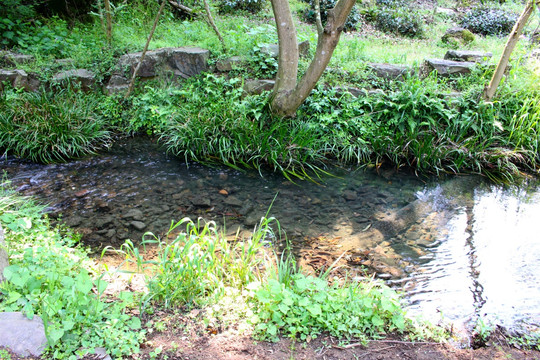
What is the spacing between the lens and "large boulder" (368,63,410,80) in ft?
21.4

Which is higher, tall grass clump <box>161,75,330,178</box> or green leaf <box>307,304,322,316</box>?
tall grass clump <box>161,75,330,178</box>

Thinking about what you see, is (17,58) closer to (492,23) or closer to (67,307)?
(67,307)

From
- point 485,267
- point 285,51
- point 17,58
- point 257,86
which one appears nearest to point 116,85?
point 17,58

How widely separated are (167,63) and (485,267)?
6.11 metres

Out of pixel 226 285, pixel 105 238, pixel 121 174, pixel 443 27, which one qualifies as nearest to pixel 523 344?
pixel 226 285

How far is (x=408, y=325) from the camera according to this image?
2434 millimetres

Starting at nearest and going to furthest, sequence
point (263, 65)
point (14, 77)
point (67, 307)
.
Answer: point (67, 307) → point (14, 77) → point (263, 65)

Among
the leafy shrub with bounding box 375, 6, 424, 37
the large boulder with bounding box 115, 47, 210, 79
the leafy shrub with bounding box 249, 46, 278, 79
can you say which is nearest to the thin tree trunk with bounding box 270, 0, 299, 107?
the leafy shrub with bounding box 249, 46, 278, 79

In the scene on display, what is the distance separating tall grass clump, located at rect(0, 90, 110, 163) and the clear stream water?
25 cm

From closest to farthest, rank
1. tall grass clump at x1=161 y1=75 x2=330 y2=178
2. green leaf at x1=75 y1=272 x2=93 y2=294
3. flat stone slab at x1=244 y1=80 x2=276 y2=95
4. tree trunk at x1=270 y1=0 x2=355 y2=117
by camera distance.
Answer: green leaf at x1=75 y1=272 x2=93 y2=294
tree trunk at x1=270 y1=0 x2=355 y2=117
tall grass clump at x1=161 y1=75 x2=330 y2=178
flat stone slab at x1=244 y1=80 x2=276 y2=95

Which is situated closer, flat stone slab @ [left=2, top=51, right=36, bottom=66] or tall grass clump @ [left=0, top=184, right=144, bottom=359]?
tall grass clump @ [left=0, top=184, right=144, bottom=359]

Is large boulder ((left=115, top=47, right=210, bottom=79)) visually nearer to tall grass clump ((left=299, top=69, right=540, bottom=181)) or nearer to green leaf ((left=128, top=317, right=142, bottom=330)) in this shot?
tall grass clump ((left=299, top=69, right=540, bottom=181))

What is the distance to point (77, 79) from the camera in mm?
6570

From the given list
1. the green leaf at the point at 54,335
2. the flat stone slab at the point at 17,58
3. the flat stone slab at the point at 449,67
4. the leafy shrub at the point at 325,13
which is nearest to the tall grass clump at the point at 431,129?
the flat stone slab at the point at 449,67
